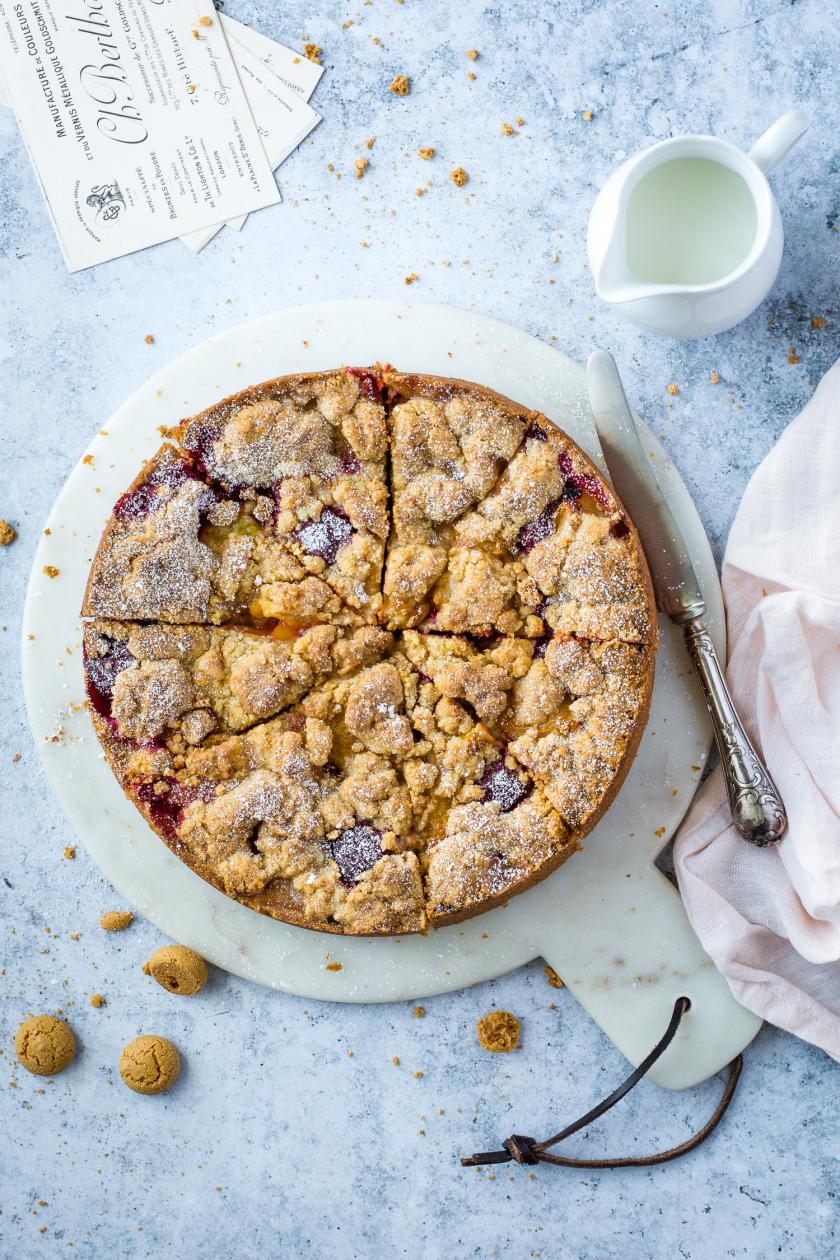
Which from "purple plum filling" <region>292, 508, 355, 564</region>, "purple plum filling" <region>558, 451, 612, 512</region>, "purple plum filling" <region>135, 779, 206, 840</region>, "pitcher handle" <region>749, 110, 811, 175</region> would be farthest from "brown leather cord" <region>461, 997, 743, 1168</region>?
"pitcher handle" <region>749, 110, 811, 175</region>

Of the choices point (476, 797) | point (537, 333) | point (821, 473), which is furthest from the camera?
point (537, 333)

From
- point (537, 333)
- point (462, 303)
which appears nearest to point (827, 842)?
point (537, 333)

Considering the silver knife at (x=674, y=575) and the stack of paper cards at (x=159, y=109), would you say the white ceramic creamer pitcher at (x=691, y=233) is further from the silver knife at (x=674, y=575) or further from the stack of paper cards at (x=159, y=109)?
the stack of paper cards at (x=159, y=109)

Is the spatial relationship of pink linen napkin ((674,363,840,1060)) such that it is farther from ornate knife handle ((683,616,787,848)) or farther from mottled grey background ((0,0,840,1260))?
mottled grey background ((0,0,840,1260))

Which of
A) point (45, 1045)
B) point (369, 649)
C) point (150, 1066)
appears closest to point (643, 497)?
point (369, 649)

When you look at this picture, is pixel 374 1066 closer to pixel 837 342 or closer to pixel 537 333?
pixel 537 333

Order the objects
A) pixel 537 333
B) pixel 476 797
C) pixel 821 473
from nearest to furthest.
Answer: pixel 476 797 → pixel 821 473 → pixel 537 333

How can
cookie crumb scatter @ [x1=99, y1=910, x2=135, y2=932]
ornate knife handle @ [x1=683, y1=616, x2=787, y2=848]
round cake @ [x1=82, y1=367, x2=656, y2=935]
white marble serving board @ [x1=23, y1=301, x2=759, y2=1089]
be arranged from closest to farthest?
1. round cake @ [x1=82, y1=367, x2=656, y2=935]
2. ornate knife handle @ [x1=683, y1=616, x2=787, y2=848]
3. white marble serving board @ [x1=23, y1=301, x2=759, y2=1089]
4. cookie crumb scatter @ [x1=99, y1=910, x2=135, y2=932]

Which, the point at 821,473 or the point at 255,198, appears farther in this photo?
the point at 255,198

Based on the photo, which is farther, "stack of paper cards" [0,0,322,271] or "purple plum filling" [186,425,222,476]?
"stack of paper cards" [0,0,322,271]
